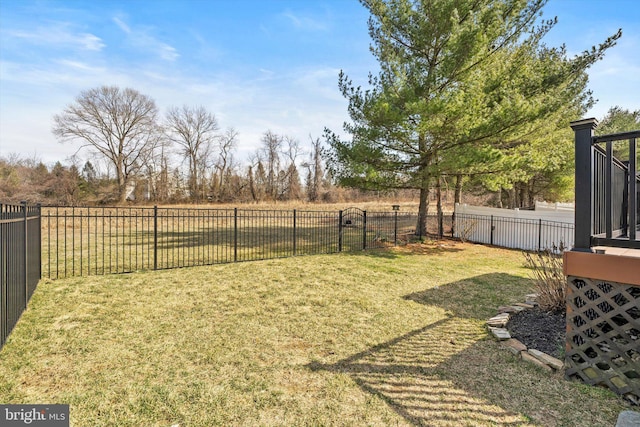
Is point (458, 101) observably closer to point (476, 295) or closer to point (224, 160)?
point (476, 295)

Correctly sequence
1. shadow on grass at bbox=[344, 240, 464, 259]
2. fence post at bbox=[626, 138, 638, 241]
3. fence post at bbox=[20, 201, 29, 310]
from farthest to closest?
shadow on grass at bbox=[344, 240, 464, 259] < fence post at bbox=[20, 201, 29, 310] < fence post at bbox=[626, 138, 638, 241]

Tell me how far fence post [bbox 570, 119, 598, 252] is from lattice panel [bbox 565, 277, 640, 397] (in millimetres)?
388

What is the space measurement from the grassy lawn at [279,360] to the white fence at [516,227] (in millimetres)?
5682

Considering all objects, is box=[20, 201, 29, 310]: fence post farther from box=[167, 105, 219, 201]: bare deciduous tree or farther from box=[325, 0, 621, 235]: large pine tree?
box=[167, 105, 219, 201]: bare deciduous tree

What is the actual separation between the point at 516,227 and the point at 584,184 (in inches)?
371

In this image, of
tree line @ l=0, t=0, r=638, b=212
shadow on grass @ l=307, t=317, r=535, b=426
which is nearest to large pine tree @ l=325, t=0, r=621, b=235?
tree line @ l=0, t=0, r=638, b=212

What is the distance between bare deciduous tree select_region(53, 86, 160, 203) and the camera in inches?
896

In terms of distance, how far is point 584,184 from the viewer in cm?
264

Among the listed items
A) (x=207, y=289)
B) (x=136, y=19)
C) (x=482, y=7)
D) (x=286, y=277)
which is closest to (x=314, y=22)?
(x=136, y=19)

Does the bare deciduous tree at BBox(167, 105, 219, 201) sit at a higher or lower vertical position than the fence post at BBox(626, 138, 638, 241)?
higher

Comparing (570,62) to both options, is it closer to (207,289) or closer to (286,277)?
(286,277)

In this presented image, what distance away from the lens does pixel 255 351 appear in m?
3.13


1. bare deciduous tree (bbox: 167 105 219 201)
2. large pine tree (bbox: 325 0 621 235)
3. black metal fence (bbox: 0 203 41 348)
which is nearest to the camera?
black metal fence (bbox: 0 203 41 348)

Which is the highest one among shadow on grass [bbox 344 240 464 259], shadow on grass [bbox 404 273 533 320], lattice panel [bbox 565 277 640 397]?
lattice panel [bbox 565 277 640 397]
